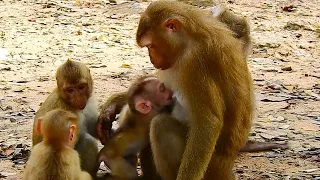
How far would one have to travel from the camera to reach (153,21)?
231 inches

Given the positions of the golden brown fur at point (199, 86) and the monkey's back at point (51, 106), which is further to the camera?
the monkey's back at point (51, 106)

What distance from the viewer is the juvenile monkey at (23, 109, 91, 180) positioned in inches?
221

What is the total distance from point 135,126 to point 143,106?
0.83 feet

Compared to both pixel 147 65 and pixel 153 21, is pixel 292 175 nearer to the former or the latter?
pixel 153 21

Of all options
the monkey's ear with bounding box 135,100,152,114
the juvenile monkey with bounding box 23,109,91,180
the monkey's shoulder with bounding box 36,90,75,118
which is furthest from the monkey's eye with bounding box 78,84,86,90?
the juvenile monkey with bounding box 23,109,91,180

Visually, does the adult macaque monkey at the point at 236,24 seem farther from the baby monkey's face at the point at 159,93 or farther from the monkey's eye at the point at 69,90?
the monkey's eye at the point at 69,90

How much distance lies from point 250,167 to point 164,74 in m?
2.10

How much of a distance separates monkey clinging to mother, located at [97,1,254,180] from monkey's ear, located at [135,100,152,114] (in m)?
0.34

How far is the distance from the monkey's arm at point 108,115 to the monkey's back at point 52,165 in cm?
94

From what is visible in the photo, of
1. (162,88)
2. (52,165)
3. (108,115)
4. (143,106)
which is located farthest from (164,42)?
(52,165)

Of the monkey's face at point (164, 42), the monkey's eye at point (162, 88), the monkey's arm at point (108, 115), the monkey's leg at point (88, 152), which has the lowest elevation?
the monkey's leg at point (88, 152)

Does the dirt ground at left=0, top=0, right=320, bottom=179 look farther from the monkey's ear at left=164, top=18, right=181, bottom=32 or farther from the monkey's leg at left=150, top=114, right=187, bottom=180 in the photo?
the monkey's ear at left=164, top=18, right=181, bottom=32

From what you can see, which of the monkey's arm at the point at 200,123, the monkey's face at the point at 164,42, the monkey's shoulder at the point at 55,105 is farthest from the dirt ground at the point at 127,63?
the monkey's face at the point at 164,42

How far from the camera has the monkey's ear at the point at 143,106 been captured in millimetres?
6438
